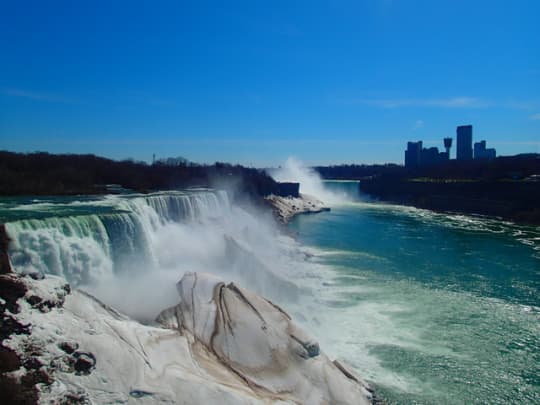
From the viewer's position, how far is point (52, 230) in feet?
41.1

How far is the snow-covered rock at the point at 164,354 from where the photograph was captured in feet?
20.5

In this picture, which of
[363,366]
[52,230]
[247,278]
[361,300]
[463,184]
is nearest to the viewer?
[363,366]

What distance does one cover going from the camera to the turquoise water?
9648 mm

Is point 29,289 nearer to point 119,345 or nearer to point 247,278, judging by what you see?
point 119,345

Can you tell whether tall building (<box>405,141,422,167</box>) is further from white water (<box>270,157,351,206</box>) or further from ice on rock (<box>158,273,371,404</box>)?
ice on rock (<box>158,273,371,404</box>)

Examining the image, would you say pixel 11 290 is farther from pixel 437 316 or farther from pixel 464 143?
pixel 464 143

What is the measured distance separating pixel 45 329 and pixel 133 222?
910 centimetres

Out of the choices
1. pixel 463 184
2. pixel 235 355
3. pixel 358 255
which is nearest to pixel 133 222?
pixel 235 355

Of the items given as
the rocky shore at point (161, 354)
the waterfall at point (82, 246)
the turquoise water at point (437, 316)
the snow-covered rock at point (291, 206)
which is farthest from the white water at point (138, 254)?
the snow-covered rock at point (291, 206)

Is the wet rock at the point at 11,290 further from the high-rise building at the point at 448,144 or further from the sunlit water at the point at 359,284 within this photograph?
the high-rise building at the point at 448,144

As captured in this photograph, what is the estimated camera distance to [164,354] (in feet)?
24.6

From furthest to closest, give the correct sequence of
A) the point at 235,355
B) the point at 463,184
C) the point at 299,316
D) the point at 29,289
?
the point at 463,184 < the point at 299,316 < the point at 235,355 < the point at 29,289

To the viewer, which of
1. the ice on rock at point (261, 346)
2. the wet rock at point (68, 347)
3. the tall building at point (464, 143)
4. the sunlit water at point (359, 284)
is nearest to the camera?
the wet rock at point (68, 347)

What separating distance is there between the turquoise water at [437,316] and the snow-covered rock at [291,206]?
17113 mm
